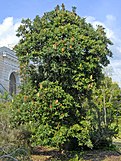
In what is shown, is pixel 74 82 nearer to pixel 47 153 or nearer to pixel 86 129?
pixel 86 129

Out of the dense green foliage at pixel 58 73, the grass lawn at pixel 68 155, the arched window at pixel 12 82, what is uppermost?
the arched window at pixel 12 82

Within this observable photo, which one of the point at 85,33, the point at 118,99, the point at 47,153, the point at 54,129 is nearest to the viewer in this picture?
the point at 54,129

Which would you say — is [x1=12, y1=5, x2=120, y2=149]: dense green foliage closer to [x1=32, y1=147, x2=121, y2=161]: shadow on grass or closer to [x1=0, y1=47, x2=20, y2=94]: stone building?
[x1=32, y1=147, x2=121, y2=161]: shadow on grass

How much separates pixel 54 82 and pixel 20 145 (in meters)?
3.30

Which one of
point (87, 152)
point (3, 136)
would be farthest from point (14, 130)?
point (87, 152)

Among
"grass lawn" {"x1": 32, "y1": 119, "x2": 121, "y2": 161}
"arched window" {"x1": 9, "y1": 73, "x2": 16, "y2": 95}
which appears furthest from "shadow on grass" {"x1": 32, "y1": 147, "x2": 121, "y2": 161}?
"arched window" {"x1": 9, "y1": 73, "x2": 16, "y2": 95}

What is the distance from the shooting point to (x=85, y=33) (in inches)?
462

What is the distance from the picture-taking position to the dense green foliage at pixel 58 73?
10664mm

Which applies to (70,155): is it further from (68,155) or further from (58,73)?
(58,73)

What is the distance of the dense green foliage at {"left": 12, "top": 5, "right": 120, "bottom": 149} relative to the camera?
10.7 meters

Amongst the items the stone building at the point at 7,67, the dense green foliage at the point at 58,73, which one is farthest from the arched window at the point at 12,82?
the dense green foliage at the point at 58,73

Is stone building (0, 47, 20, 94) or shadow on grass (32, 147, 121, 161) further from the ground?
stone building (0, 47, 20, 94)

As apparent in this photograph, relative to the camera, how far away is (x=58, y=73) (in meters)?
11.3

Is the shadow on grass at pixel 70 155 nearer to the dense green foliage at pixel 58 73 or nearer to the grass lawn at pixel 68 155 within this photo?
the grass lawn at pixel 68 155
